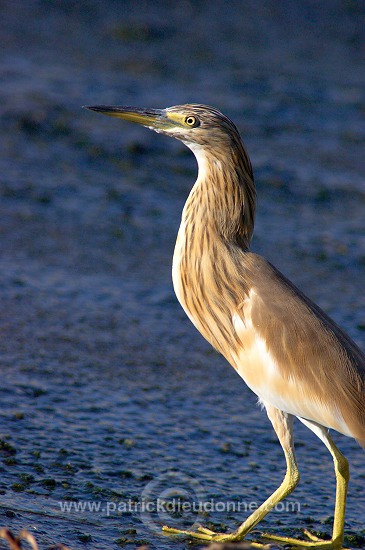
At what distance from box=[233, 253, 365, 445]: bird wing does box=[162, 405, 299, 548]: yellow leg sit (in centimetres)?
13

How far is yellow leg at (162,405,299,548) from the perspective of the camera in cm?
413

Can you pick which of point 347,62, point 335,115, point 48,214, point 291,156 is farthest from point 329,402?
point 347,62

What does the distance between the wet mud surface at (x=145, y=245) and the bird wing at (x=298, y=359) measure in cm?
63

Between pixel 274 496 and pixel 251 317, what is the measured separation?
77 centimetres

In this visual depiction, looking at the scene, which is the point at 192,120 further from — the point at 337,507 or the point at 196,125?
the point at 337,507

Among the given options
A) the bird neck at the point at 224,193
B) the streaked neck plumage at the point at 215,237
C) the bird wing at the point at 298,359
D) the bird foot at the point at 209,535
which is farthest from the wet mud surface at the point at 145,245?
the bird neck at the point at 224,193

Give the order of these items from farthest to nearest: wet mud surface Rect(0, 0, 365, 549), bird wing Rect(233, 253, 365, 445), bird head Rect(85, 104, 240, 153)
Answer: wet mud surface Rect(0, 0, 365, 549) → bird head Rect(85, 104, 240, 153) → bird wing Rect(233, 253, 365, 445)

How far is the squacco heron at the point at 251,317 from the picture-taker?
412 centimetres

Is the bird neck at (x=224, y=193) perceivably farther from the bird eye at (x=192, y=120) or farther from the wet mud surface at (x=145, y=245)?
the wet mud surface at (x=145, y=245)

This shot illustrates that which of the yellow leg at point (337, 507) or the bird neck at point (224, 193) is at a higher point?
the bird neck at point (224, 193)

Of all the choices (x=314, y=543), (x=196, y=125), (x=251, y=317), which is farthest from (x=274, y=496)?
(x=196, y=125)

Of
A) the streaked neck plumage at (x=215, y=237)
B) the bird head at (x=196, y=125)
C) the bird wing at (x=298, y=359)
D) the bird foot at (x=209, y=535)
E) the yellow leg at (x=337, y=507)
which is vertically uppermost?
the bird head at (x=196, y=125)

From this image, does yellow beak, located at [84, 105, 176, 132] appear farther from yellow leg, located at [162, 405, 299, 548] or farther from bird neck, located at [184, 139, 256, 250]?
yellow leg, located at [162, 405, 299, 548]

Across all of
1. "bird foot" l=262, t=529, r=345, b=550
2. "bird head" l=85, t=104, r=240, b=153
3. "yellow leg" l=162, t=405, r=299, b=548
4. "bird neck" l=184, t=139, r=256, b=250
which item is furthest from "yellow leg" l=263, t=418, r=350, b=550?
"bird head" l=85, t=104, r=240, b=153
